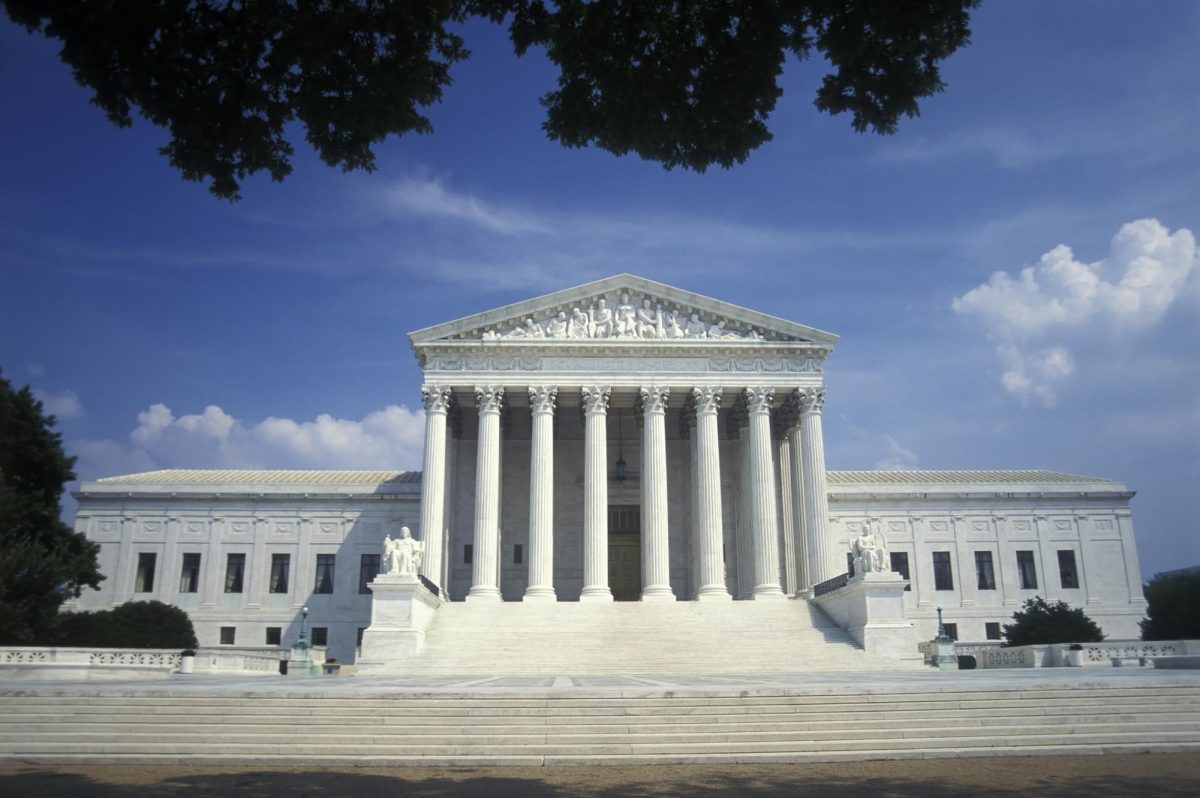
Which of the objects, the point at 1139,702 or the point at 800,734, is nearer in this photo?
the point at 800,734

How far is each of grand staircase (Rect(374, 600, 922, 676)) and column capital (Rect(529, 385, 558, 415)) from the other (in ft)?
30.4

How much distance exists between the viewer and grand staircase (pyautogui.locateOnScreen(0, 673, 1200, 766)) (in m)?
15.3

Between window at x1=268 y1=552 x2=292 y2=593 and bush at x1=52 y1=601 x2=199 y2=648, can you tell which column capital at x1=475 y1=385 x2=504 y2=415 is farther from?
window at x1=268 y1=552 x2=292 y2=593

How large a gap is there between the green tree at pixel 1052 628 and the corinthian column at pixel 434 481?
2522 centimetres

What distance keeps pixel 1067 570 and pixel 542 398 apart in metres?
32.6

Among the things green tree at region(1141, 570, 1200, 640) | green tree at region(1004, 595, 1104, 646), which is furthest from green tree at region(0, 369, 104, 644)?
green tree at region(1141, 570, 1200, 640)

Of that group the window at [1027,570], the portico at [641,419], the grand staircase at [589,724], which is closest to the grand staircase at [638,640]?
the portico at [641,419]

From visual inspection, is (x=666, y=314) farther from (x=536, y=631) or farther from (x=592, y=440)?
(x=536, y=631)

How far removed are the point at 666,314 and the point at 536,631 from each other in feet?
56.1

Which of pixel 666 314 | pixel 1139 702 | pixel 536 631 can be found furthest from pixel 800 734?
pixel 666 314

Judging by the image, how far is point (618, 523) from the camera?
49125mm

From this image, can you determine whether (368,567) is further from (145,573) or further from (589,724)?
(589,724)

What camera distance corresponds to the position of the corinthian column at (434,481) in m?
41.1

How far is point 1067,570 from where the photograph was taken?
52531 millimetres
